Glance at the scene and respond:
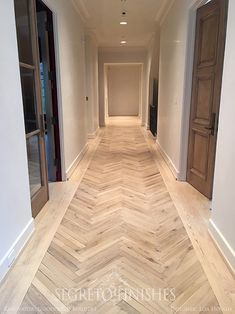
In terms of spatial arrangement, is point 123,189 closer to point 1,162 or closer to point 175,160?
point 175,160

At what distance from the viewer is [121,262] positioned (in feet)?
6.79

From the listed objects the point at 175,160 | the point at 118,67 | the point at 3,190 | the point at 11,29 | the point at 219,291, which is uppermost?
the point at 118,67

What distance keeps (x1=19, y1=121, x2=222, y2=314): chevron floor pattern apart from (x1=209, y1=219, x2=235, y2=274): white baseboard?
0.22 meters

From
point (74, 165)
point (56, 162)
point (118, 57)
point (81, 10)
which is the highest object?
point (81, 10)

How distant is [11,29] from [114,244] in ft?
6.36

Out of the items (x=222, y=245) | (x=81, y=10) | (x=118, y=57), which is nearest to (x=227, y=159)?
(x=222, y=245)

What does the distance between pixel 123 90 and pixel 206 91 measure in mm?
11475

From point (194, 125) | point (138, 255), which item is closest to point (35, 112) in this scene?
point (138, 255)

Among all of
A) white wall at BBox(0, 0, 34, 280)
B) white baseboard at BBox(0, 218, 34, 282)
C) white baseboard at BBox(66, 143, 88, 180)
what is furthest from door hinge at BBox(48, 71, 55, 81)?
white baseboard at BBox(0, 218, 34, 282)

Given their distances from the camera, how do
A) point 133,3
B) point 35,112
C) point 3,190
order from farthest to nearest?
point 133,3, point 35,112, point 3,190

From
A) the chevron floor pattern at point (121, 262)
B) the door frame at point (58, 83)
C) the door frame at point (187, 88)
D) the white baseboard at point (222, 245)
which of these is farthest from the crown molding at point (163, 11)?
the white baseboard at point (222, 245)

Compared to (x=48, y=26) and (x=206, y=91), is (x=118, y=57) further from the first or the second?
(x=206, y=91)

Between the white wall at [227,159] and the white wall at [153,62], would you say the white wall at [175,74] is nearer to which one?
the white wall at [227,159]

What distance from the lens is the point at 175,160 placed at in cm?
420
